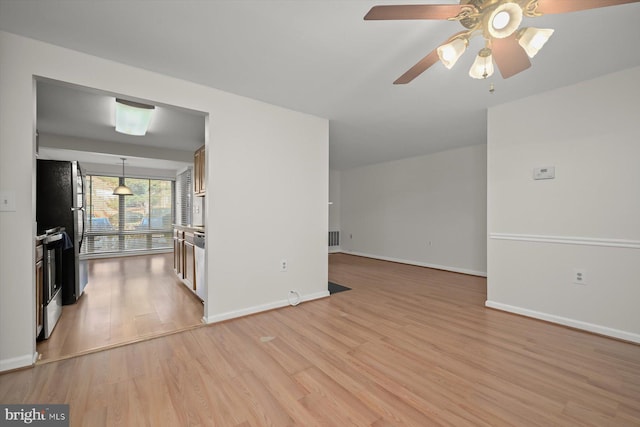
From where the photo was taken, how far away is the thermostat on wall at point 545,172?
2.77 m

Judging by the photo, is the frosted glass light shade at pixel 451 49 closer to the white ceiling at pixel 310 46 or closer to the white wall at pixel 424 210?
the white ceiling at pixel 310 46

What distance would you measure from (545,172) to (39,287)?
494 centimetres

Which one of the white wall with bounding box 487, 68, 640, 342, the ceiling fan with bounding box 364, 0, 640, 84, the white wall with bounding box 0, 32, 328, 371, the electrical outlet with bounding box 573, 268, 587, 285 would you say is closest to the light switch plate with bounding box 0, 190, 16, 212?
the white wall with bounding box 0, 32, 328, 371

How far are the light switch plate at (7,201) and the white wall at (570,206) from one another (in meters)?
4.52

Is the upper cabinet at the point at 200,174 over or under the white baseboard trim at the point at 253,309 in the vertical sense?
over

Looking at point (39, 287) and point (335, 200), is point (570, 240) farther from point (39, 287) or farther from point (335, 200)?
point (335, 200)

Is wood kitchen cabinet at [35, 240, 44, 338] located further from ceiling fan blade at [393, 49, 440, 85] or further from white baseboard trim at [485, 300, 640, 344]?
white baseboard trim at [485, 300, 640, 344]

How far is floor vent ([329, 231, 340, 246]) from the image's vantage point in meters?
7.71

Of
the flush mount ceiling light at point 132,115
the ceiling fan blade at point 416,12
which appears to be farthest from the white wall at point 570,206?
the flush mount ceiling light at point 132,115

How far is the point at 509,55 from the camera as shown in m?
1.62

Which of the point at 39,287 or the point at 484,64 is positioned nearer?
the point at 484,64

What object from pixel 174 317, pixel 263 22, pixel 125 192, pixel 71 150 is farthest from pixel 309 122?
pixel 125 192

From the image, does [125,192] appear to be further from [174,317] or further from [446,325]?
[446,325]

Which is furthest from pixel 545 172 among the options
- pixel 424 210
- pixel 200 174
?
pixel 200 174
